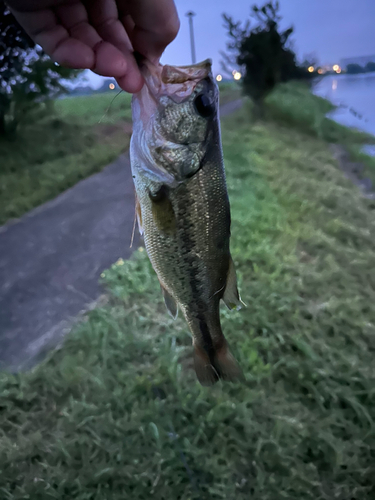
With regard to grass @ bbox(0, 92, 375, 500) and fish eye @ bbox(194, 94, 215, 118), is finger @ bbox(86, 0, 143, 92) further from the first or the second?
grass @ bbox(0, 92, 375, 500)

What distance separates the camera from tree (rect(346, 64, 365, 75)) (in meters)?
5.54

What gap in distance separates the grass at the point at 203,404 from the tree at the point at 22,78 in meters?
2.11

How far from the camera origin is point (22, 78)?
3762 mm

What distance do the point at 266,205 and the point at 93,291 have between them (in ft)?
6.57

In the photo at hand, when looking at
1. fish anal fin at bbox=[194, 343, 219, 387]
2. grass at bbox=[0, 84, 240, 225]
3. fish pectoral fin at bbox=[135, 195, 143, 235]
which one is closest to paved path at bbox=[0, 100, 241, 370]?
grass at bbox=[0, 84, 240, 225]

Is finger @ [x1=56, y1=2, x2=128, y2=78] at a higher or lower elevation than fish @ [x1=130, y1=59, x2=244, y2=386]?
higher

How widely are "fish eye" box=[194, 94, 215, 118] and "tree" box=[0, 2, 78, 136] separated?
2.44m

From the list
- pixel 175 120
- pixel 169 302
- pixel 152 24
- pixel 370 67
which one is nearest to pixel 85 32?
pixel 152 24

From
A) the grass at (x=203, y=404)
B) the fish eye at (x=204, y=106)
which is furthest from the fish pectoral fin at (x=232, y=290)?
the grass at (x=203, y=404)

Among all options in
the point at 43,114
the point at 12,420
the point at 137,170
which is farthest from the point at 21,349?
the point at 43,114

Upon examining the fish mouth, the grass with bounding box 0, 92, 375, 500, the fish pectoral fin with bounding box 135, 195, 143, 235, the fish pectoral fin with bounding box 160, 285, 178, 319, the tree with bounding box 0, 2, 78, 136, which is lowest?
the grass with bounding box 0, 92, 375, 500

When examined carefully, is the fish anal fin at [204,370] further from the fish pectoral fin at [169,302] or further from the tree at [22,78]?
the tree at [22,78]

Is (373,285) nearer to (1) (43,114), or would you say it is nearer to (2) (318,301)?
(2) (318,301)

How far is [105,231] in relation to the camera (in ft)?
9.93
